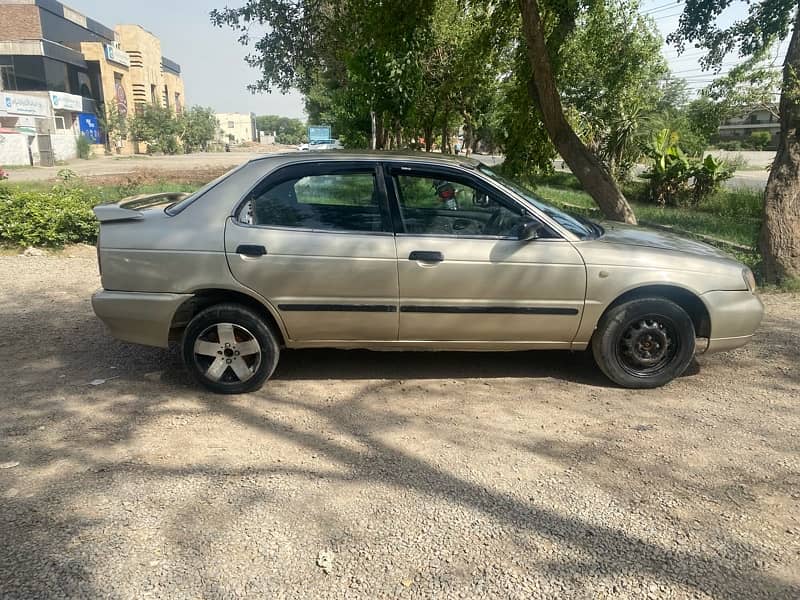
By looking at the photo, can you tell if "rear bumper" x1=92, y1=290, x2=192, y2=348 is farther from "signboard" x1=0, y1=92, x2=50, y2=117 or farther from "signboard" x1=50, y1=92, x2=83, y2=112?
"signboard" x1=50, y1=92, x2=83, y2=112

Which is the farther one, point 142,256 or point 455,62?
point 455,62

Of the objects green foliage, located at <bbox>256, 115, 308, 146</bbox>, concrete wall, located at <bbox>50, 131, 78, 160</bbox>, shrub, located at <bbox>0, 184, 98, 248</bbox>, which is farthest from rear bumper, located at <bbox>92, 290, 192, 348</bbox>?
green foliage, located at <bbox>256, 115, 308, 146</bbox>

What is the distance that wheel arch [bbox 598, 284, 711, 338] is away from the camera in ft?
14.3

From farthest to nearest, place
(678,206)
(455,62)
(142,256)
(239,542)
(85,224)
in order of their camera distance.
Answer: (678,206)
(455,62)
(85,224)
(142,256)
(239,542)

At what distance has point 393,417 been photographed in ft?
13.4

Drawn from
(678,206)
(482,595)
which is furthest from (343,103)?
(482,595)

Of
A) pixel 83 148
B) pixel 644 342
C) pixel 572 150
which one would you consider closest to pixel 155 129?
pixel 83 148

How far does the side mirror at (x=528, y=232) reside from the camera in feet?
13.8

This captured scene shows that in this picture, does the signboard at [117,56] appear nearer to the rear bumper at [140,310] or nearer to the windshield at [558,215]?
the rear bumper at [140,310]

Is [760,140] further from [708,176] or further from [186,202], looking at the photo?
[186,202]

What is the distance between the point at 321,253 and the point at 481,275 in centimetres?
110

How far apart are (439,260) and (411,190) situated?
0.59 meters

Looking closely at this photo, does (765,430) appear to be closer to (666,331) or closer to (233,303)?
(666,331)

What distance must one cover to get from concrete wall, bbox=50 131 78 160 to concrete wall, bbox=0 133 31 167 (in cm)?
581
